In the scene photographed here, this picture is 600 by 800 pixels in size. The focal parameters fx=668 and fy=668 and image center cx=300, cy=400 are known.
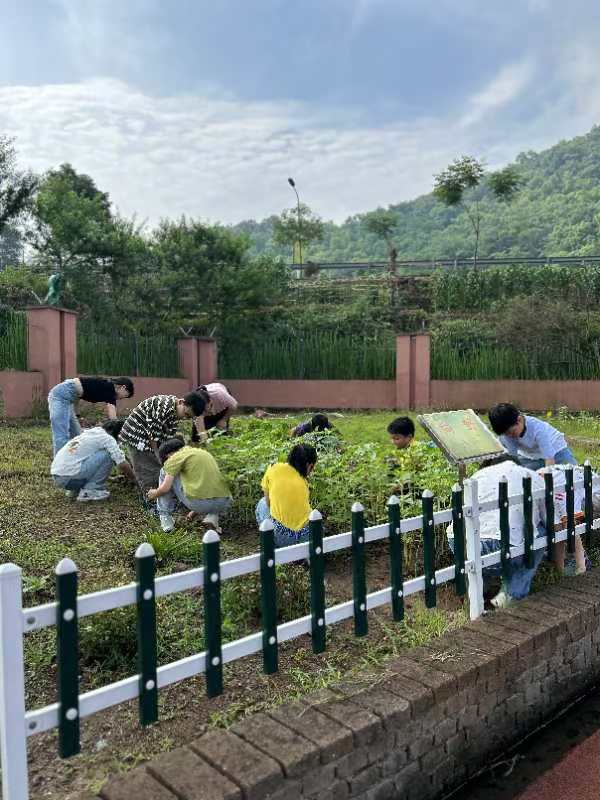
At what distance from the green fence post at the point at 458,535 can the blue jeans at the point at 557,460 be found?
1.67 m

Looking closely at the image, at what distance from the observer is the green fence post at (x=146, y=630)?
209 cm

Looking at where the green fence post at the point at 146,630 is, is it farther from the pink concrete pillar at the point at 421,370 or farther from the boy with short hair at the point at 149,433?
the pink concrete pillar at the point at 421,370

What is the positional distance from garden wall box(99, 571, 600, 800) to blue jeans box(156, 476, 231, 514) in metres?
2.47

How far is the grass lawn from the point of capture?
2.31 meters

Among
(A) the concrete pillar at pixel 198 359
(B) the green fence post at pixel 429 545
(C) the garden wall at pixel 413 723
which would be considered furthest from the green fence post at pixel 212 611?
(A) the concrete pillar at pixel 198 359

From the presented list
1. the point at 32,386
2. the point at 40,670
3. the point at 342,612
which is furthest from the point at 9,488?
the point at 32,386

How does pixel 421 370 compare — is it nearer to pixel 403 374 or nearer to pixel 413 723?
pixel 403 374

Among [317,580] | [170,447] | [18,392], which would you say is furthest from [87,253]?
[317,580]

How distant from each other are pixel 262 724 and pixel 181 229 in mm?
20144

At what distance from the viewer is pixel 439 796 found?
8.47ft

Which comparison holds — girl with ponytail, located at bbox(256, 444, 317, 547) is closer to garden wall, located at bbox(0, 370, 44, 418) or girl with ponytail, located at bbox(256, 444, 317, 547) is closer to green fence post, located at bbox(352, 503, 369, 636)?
green fence post, located at bbox(352, 503, 369, 636)

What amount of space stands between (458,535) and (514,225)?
206ft

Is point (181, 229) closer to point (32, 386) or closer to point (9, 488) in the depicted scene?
point (32, 386)

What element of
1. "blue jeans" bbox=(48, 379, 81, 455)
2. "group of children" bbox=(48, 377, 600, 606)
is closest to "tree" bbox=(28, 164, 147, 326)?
"blue jeans" bbox=(48, 379, 81, 455)
